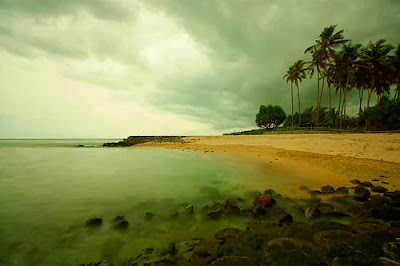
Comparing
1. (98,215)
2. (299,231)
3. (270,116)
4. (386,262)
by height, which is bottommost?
(98,215)

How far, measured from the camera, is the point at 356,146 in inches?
501

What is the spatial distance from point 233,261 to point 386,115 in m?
47.2

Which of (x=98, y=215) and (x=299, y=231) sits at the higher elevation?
(x=299, y=231)

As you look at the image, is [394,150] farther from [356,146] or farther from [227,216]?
[227,216]

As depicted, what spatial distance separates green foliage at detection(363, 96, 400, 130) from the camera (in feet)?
102

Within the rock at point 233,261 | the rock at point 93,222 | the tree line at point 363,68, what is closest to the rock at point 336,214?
the rock at point 233,261

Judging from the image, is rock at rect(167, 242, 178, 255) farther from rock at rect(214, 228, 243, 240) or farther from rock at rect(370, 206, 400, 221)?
rock at rect(370, 206, 400, 221)

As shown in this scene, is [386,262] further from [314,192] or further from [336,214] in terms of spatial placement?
[314,192]

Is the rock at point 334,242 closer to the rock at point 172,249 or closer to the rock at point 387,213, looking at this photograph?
the rock at point 387,213

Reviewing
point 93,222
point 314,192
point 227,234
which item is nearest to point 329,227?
point 227,234

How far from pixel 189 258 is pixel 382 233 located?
10.8 feet

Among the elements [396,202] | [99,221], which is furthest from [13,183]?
[396,202]

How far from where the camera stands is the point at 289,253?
2354 mm

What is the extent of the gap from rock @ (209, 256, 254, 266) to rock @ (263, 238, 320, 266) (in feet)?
0.73
